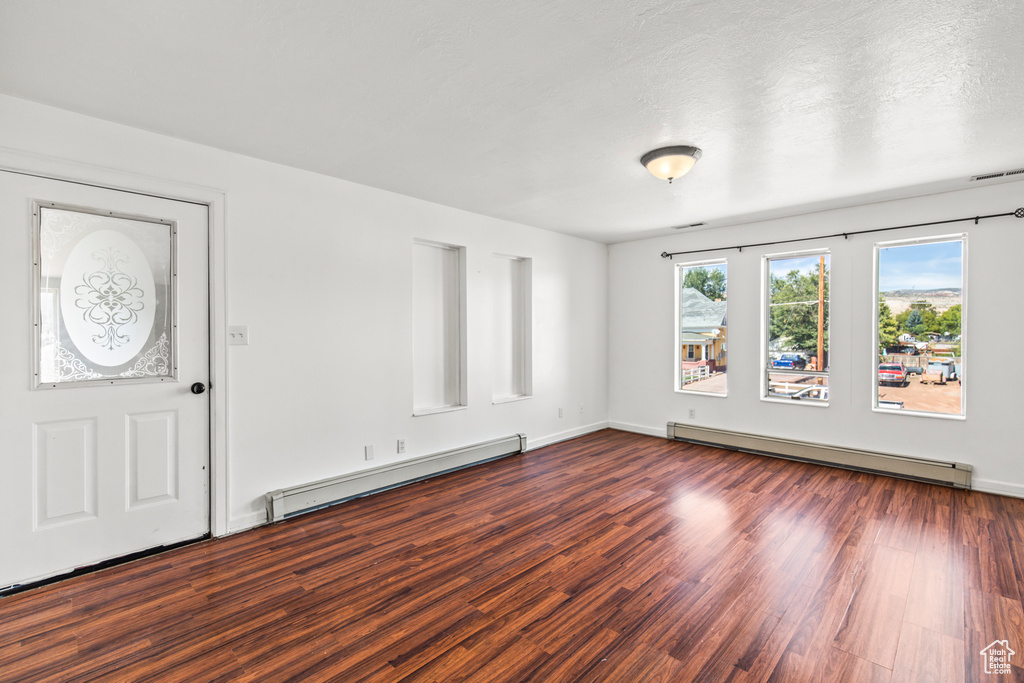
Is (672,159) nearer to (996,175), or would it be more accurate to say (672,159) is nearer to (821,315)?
(996,175)

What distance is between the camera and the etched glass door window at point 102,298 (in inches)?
100

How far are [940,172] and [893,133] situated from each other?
1168 millimetres

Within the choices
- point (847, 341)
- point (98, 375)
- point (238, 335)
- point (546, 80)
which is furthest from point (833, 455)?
point (98, 375)

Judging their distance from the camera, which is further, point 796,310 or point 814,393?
point 796,310

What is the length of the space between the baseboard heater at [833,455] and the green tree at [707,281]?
1.61 meters

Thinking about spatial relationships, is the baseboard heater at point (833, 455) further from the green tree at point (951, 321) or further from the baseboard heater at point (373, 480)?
the baseboard heater at point (373, 480)

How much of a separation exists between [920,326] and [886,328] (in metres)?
0.25

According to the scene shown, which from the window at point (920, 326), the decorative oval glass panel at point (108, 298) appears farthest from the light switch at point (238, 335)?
the window at point (920, 326)

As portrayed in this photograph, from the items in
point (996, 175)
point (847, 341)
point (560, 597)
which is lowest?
point (560, 597)

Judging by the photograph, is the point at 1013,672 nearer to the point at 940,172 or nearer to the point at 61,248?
the point at 940,172

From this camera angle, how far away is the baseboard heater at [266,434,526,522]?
331 cm

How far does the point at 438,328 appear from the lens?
461 cm

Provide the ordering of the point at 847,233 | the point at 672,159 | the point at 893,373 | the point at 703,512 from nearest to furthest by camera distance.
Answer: the point at 672,159
the point at 703,512
the point at 893,373
the point at 847,233

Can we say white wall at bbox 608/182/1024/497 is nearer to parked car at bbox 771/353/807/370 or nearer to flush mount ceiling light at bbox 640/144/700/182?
parked car at bbox 771/353/807/370
